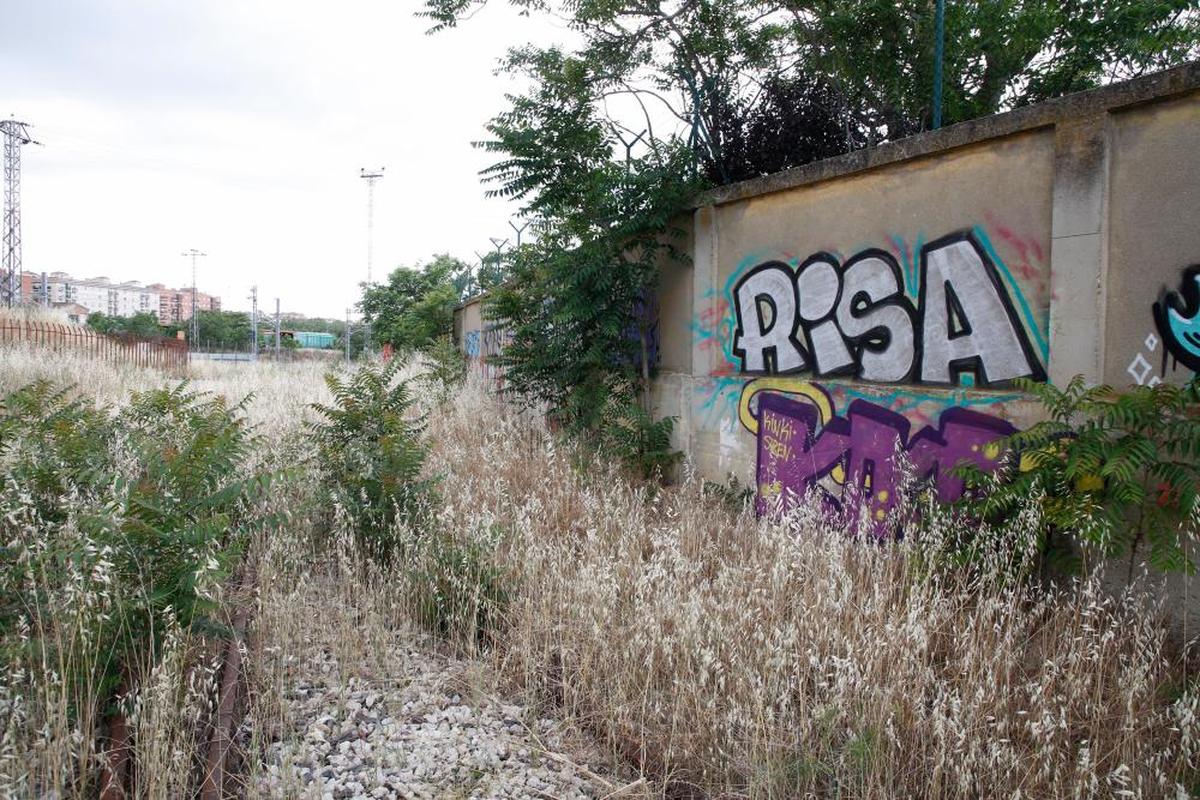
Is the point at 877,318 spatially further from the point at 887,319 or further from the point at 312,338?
the point at 312,338

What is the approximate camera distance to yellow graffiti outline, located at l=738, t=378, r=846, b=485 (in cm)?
548

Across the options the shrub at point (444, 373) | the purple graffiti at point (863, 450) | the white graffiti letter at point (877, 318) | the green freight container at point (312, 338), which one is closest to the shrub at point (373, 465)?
the purple graffiti at point (863, 450)

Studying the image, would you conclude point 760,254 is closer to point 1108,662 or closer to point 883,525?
point 883,525

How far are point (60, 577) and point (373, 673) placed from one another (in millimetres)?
1401

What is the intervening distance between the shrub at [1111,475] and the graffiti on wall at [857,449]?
1.13ft

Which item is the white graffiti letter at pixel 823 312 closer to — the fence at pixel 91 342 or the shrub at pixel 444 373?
the shrub at pixel 444 373

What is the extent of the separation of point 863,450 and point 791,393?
2.71 ft

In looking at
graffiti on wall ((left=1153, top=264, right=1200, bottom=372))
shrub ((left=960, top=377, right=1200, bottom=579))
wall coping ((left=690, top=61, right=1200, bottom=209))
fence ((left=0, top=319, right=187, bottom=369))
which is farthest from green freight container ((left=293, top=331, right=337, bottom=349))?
graffiti on wall ((left=1153, top=264, right=1200, bottom=372))

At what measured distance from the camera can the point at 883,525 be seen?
5066mm

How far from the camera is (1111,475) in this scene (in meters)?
3.50

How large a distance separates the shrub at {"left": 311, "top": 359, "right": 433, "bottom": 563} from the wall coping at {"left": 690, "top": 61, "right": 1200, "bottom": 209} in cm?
356

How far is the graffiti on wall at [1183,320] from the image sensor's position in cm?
352

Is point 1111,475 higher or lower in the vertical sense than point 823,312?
lower

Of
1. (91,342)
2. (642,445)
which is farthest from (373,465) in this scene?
(91,342)
